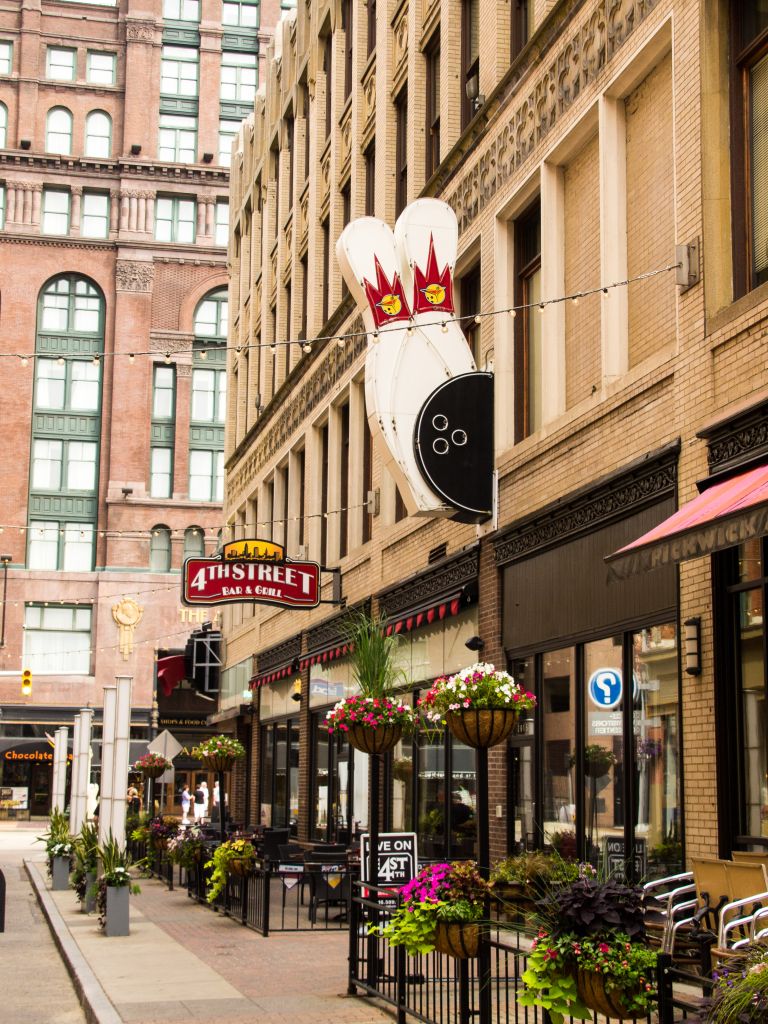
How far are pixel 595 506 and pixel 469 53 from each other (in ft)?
31.2

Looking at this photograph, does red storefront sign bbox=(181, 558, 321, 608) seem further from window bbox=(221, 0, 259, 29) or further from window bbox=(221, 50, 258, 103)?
window bbox=(221, 0, 259, 29)

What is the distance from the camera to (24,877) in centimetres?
3250

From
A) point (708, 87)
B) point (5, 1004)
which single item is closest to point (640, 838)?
point (5, 1004)

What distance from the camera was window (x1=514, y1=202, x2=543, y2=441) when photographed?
Result: 18.2m

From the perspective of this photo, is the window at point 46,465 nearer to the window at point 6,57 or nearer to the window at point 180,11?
the window at point 6,57

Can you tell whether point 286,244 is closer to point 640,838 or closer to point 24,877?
point 24,877

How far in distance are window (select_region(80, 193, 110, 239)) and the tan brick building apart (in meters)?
43.5

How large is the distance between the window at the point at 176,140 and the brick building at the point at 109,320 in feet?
0.27

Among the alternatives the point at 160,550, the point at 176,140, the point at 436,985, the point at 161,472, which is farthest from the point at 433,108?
the point at 176,140

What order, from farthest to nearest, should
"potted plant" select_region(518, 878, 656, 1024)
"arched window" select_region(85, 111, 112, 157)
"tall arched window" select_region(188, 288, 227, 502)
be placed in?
"arched window" select_region(85, 111, 112, 157) → "tall arched window" select_region(188, 288, 227, 502) → "potted plant" select_region(518, 878, 656, 1024)

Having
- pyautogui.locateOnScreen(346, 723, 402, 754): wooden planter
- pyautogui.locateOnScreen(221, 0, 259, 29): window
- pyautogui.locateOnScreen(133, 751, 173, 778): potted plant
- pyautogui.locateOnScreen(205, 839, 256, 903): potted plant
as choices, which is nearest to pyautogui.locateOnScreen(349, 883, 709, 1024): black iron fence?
pyautogui.locateOnScreen(346, 723, 402, 754): wooden planter

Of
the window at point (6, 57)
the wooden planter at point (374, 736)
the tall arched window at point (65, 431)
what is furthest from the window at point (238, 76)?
the wooden planter at point (374, 736)

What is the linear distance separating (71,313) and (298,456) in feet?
127

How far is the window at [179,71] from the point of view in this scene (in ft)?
236
